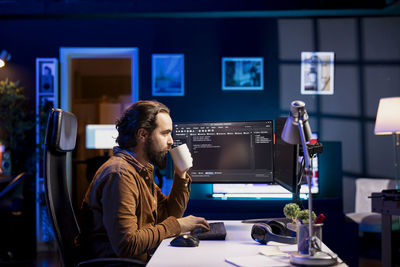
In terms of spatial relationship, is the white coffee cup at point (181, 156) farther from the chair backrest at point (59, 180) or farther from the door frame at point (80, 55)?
the door frame at point (80, 55)

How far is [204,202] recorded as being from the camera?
2.73 metres

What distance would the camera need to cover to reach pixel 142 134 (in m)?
1.91

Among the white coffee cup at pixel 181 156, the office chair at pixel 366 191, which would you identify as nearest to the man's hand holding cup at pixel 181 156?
the white coffee cup at pixel 181 156

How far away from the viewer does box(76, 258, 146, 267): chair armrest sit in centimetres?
154

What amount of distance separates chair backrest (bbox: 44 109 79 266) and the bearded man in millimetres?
71

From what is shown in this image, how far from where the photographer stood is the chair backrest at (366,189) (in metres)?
4.68

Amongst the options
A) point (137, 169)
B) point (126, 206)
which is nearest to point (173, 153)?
point (137, 169)

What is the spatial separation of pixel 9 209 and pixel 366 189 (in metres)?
3.98

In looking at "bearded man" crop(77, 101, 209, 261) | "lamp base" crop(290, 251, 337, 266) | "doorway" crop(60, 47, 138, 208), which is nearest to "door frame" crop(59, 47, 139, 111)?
"doorway" crop(60, 47, 138, 208)

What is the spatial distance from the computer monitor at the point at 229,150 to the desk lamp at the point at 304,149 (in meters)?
0.99

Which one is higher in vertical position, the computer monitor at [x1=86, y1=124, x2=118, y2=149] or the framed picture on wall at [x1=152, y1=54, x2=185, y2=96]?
the framed picture on wall at [x1=152, y1=54, x2=185, y2=96]

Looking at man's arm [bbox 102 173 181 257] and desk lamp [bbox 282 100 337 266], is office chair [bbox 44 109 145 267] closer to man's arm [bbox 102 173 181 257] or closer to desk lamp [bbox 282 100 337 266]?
man's arm [bbox 102 173 181 257]

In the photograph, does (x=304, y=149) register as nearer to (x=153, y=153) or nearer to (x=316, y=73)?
(x=153, y=153)

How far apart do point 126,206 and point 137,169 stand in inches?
10.7
